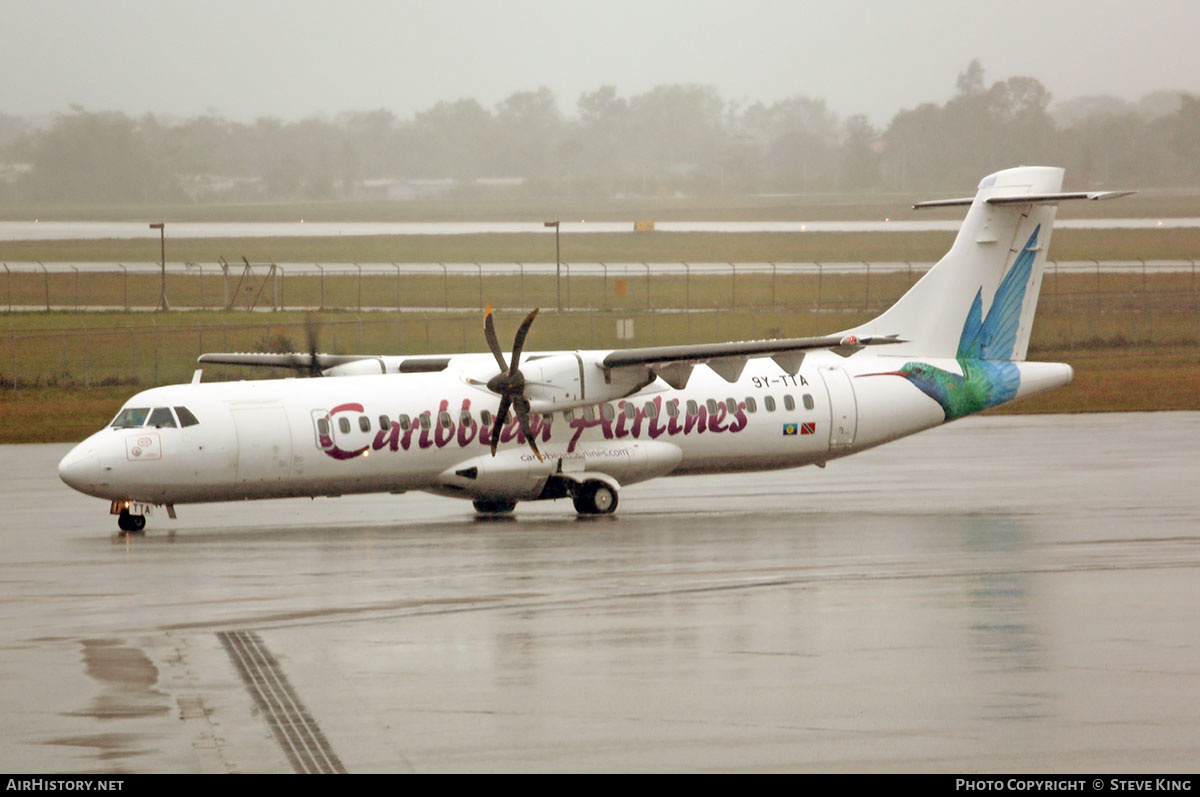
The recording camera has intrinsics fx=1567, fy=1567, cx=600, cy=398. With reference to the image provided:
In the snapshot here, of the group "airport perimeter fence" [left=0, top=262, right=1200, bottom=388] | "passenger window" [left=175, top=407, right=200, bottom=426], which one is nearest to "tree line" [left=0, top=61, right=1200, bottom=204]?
"airport perimeter fence" [left=0, top=262, right=1200, bottom=388]

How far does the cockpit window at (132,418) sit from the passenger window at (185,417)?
49 centimetres

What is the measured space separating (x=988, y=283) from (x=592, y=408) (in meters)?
8.19

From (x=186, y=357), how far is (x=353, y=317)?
8696 millimetres

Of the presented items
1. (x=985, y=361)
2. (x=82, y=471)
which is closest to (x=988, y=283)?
(x=985, y=361)

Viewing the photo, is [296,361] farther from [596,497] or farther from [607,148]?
[607,148]

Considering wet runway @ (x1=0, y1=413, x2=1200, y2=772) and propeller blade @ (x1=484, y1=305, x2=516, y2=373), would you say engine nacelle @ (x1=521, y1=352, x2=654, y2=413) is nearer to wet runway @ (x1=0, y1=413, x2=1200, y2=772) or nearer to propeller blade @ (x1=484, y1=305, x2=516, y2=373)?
propeller blade @ (x1=484, y1=305, x2=516, y2=373)

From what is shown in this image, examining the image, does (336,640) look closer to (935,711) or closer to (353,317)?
(935,711)

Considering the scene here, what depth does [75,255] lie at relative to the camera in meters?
92.1

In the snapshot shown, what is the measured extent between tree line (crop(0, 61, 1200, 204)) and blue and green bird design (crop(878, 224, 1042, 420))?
218 feet

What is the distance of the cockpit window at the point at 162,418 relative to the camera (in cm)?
2441

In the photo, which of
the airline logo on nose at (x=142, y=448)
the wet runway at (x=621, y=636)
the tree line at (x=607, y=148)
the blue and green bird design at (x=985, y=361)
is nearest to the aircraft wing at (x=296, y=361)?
the wet runway at (x=621, y=636)

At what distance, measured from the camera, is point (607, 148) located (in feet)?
460

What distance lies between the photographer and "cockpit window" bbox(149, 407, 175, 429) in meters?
24.4
